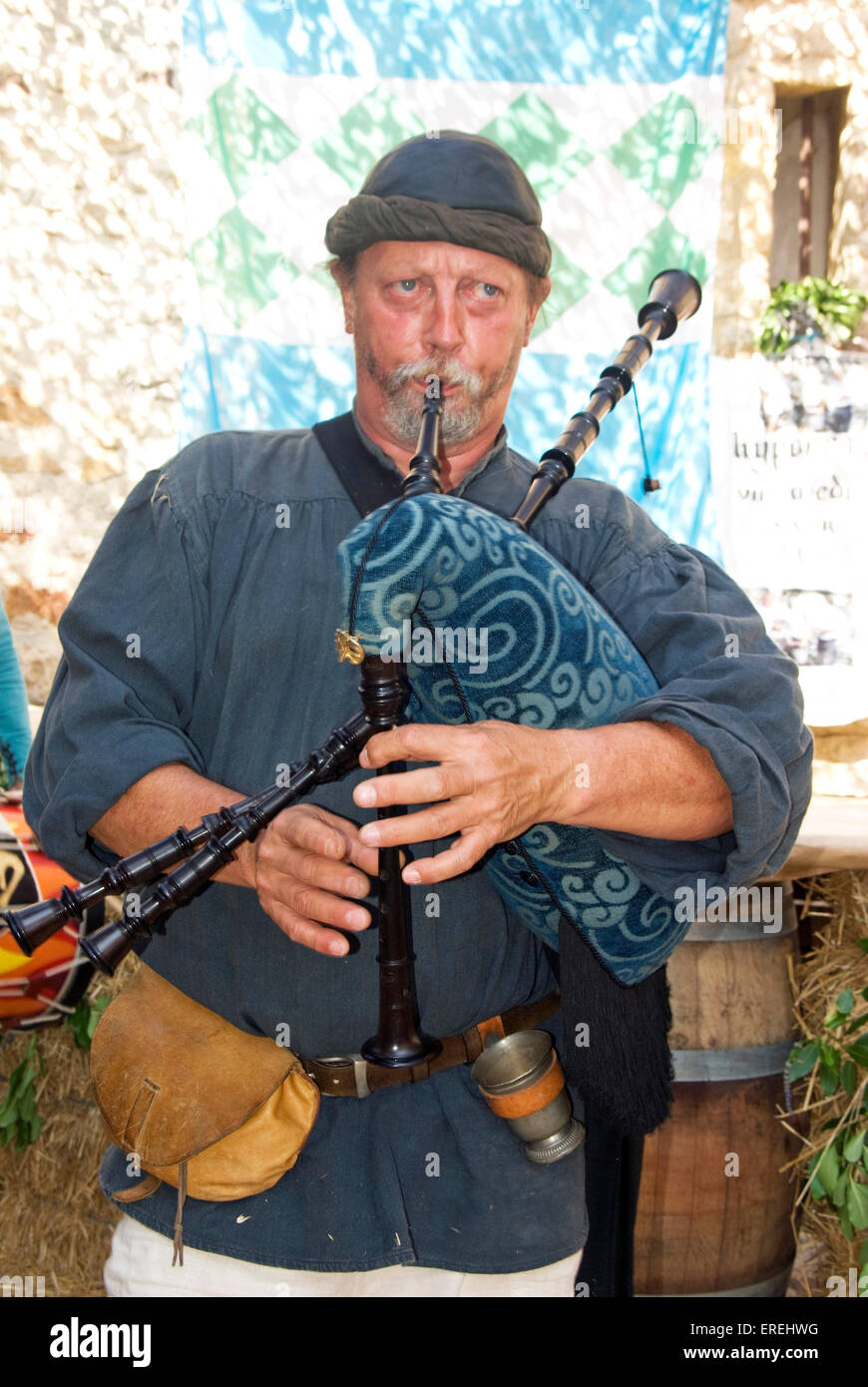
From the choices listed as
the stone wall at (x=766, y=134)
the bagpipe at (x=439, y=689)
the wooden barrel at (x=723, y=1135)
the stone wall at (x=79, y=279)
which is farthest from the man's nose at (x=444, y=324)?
the stone wall at (x=766, y=134)

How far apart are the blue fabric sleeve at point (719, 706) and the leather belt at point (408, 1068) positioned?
33 cm

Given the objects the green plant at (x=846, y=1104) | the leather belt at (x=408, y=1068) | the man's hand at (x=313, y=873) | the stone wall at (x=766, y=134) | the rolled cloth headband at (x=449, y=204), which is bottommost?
the green plant at (x=846, y=1104)

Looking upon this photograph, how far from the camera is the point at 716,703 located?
1.35m

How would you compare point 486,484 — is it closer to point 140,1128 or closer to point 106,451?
point 140,1128

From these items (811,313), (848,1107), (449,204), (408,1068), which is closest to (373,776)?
(408,1068)

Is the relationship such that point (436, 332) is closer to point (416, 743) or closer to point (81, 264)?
point (416, 743)

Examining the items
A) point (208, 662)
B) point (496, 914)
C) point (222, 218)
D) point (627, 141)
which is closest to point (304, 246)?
point (222, 218)

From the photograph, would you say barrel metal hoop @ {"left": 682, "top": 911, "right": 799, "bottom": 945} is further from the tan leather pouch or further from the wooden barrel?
the tan leather pouch

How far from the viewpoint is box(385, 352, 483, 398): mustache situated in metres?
1.65

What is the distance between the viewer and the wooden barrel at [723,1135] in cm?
225

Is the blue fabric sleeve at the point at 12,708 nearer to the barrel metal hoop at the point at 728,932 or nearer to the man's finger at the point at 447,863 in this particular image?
the barrel metal hoop at the point at 728,932

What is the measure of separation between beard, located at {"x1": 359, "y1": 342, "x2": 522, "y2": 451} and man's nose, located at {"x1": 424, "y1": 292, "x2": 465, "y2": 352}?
19mm

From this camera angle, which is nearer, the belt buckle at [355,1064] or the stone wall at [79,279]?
the belt buckle at [355,1064]

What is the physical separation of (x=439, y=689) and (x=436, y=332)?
0.63 m
